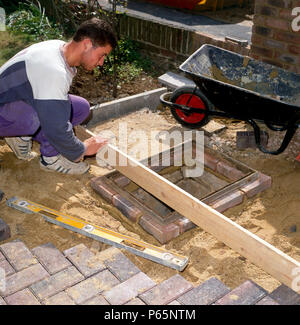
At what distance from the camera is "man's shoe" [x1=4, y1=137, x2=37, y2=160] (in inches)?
177

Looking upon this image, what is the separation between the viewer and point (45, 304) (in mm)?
2732

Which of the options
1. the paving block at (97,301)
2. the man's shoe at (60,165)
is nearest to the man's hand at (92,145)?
the man's shoe at (60,165)

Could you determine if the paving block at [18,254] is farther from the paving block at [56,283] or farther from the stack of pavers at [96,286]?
the paving block at [56,283]

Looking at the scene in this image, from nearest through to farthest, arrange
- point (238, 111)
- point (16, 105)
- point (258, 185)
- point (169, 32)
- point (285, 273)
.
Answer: point (285, 273), point (16, 105), point (258, 185), point (238, 111), point (169, 32)

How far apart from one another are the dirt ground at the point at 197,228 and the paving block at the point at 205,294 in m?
0.41

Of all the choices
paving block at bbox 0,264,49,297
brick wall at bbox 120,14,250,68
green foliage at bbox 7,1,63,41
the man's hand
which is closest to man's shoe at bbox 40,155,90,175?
the man's hand

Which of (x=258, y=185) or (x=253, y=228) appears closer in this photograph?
(x=253, y=228)

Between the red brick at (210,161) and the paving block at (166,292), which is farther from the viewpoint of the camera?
the red brick at (210,161)

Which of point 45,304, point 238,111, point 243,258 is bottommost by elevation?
point 243,258

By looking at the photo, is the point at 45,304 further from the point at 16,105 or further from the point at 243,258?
the point at 16,105

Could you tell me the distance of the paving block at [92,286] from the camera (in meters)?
2.81

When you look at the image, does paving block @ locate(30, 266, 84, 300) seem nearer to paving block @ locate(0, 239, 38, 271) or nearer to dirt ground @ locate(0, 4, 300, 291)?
paving block @ locate(0, 239, 38, 271)
